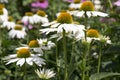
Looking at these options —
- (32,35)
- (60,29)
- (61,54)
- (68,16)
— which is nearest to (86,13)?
Answer: (68,16)

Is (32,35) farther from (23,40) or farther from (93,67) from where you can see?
(93,67)

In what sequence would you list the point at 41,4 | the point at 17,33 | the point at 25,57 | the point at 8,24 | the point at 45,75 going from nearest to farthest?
the point at 45,75 → the point at 25,57 → the point at 17,33 → the point at 8,24 → the point at 41,4

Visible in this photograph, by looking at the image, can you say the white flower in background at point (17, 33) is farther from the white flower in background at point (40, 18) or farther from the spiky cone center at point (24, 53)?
the spiky cone center at point (24, 53)

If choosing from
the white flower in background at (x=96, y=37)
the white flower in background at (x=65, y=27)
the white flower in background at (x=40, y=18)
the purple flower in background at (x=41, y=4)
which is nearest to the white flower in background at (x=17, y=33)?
the white flower in background at (x=40, y=18)

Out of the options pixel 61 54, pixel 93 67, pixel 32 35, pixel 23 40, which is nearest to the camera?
pixel 93 67

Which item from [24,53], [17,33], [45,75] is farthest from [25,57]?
[17,33]

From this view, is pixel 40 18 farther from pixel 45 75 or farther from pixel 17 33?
pixel 45 75

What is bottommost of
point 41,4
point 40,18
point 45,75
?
point 41,4

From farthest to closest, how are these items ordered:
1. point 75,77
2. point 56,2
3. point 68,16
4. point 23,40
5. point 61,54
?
point 56,2, point 23,40, point 61,54, point 75,77, point 68,16

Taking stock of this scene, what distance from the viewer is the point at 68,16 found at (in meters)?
1.93

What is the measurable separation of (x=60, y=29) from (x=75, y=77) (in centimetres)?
42

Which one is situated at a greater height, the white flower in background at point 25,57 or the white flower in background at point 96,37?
the white flower in background at point 96,37

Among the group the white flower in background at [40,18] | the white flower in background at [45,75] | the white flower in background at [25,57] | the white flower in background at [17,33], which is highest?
the white flower in background at [25,57]

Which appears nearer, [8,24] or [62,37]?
[62,37]
